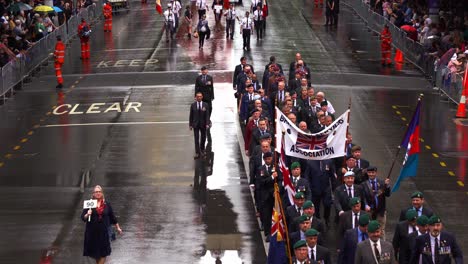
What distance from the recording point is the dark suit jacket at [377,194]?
66.4 ft

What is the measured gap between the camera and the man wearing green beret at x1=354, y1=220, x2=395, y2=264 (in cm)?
1591

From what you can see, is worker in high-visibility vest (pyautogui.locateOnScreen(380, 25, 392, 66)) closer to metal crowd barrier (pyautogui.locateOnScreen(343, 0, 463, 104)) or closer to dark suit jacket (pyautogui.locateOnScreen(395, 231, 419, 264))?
metal crowd barrier (pyautogui.locateOnScreen(343, 0, 463, 104))

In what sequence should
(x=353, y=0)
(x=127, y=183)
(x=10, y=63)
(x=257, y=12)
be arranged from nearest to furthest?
(x=127, y=183) < (x=10, y=63) < (x=257, y=12) < (x=353, y=0)

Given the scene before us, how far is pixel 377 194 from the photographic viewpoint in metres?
20.4

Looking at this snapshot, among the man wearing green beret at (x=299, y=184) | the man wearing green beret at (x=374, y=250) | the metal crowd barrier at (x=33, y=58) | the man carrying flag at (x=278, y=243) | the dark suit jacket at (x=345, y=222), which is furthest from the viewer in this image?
the metal crowd barrier at (x=33, y=58)

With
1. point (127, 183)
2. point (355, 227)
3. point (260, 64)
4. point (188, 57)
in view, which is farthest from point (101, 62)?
point (355, 227)

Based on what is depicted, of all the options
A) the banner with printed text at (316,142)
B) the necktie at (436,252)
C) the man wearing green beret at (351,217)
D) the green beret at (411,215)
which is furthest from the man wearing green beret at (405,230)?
the banner with printed text at (316,142)

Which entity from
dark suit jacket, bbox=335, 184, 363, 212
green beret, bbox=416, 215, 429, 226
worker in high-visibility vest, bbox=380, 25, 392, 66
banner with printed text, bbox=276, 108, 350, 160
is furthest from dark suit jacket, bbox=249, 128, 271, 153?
worker in high-visibility vest, bbox=380, 25, 392, 66

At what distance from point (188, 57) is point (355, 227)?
100 ft

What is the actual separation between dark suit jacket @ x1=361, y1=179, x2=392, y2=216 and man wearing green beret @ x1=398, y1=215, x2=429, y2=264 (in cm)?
216

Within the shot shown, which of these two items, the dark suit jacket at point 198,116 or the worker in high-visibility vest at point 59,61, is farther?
the worker in high-visibility vest at point 59,61

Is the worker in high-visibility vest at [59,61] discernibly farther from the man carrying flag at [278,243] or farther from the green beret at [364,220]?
the green beret at [364,220]

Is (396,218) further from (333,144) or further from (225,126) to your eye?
(225,126)

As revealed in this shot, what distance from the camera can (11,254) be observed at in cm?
2100
